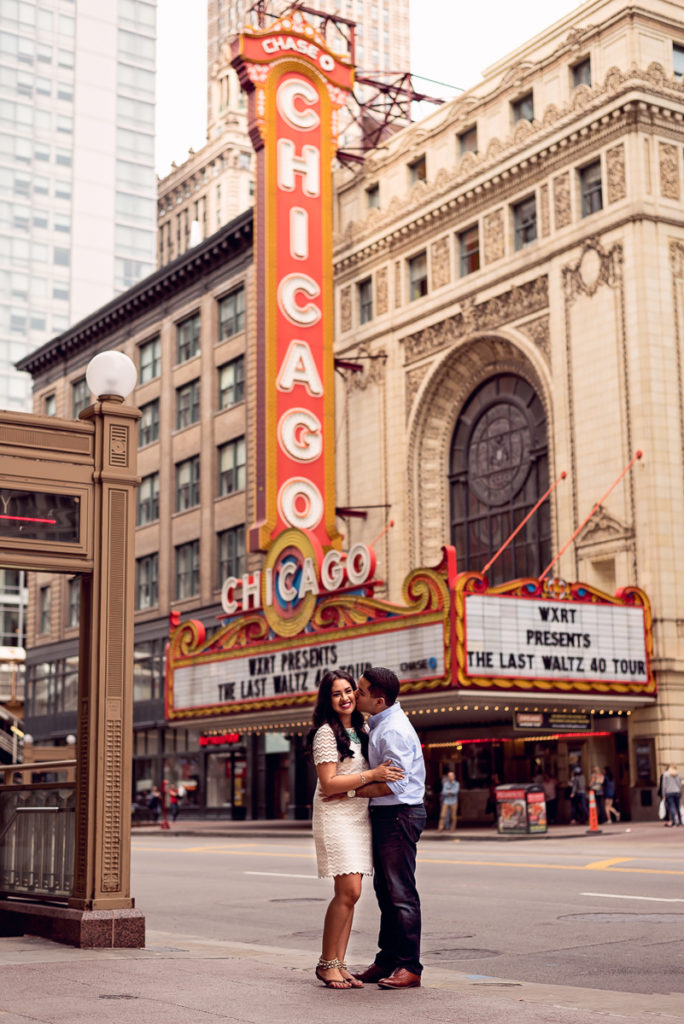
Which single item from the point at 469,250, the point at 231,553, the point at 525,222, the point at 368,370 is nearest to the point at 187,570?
the point at 231,553

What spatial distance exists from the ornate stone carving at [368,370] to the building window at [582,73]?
425 inches

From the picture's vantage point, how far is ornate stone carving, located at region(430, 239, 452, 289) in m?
41.8

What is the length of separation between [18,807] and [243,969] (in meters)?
3.83

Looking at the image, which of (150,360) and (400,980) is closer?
(400,980)

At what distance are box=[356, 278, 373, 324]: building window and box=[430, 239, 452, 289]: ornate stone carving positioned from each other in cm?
354

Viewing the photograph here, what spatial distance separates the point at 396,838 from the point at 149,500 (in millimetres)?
50252

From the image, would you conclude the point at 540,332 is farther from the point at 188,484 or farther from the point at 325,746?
the point at 325,746

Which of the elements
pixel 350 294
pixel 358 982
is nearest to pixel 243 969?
pixel 358 982

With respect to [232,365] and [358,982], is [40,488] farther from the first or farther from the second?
[232,365]

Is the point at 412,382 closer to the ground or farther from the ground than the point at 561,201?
closer to the ground

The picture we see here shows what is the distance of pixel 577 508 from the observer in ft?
117

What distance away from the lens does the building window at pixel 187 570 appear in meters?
53.1

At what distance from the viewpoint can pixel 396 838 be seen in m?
7.96

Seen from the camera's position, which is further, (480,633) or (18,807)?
(480,633)
